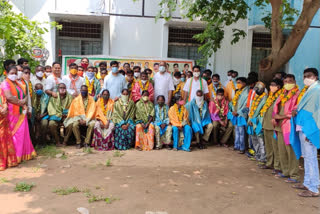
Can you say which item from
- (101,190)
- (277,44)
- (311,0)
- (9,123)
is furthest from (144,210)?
(311,0)

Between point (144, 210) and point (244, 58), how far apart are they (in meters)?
9.61

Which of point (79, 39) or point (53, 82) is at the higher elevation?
point (79, 39)

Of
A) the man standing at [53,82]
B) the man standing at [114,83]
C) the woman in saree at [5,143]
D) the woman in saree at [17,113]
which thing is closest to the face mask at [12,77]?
the woman in saree at [17,113]

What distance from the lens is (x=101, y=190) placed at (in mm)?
4668

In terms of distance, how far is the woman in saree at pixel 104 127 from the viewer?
730 centimetres

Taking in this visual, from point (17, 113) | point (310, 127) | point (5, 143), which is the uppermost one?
point (310, 127)

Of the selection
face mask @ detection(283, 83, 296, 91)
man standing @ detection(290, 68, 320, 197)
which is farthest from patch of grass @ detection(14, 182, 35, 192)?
face mask @ detection(283, 83, 296, 91)

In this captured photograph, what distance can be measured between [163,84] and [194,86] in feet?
2.74

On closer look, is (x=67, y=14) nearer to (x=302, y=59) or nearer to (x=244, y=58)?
(x=244, y=58)

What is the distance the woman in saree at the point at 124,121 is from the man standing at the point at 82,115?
0.55 metres

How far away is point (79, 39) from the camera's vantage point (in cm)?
1236

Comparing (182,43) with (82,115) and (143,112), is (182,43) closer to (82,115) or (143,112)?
(143,112)

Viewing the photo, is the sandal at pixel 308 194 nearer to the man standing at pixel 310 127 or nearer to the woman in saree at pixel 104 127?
the man standing at pixel 310 127

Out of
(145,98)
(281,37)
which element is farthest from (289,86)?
(145,98)
